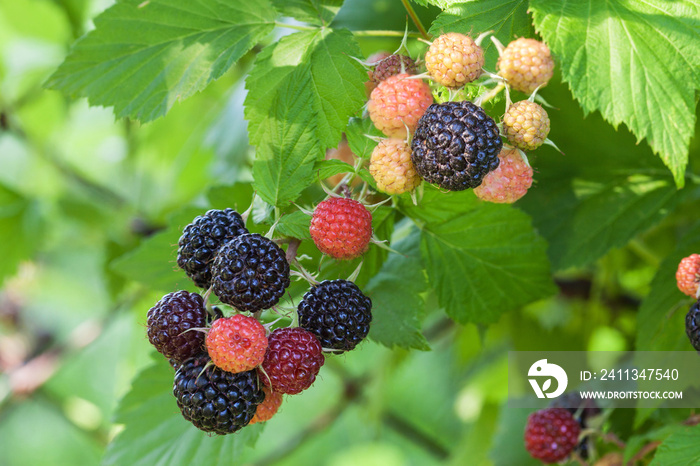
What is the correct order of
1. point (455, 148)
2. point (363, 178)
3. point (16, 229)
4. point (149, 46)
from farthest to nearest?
1. point (16, 229)
2. point (149, 46)
3. point (363, 178)
4. point (455, 148)

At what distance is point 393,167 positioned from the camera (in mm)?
546

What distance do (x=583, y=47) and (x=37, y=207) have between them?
1.34 meters

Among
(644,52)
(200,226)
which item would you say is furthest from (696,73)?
(200,226)

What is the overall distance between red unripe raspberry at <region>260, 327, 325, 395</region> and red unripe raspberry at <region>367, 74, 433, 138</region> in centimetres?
20

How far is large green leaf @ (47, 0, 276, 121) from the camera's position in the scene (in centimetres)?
71

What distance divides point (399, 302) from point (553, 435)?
307mm

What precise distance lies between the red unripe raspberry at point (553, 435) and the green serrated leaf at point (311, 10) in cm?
59

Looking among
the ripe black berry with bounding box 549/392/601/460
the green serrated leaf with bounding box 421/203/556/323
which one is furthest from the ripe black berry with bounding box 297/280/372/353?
the ripe black berry with bounding box 549/392/601/460

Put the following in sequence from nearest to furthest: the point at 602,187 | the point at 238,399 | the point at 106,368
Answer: the point at 238,399
the point at 602,187
the point at 106,368

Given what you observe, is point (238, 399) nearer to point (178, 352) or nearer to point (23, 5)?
point (178, 352)

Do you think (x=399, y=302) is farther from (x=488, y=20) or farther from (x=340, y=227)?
(x=488, y=20)

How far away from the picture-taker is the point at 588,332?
1.29 m

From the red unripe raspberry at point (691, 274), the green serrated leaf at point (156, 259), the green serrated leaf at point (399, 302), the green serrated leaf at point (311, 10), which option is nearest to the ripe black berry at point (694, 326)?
the red unripe raspberry at point (691, 274)

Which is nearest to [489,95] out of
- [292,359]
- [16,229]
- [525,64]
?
[525,64]
